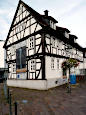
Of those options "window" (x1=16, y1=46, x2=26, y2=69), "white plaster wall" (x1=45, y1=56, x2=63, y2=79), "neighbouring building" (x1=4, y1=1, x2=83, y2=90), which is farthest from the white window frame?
"white plaster wall" (x1=45, y1=56, x2=63, y2=79)

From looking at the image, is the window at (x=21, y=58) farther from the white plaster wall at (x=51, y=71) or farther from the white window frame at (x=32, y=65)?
the white plaster wall at (x=51, y=71)

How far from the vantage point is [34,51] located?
15.7m

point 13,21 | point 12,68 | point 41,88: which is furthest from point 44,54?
point 13,21

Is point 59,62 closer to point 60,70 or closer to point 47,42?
point 60,70

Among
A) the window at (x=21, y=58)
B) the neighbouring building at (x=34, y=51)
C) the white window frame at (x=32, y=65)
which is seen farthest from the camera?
the window at (x=21, y=58)

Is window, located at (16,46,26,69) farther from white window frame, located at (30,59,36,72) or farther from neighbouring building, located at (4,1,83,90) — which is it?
white window frame, located at (30,59,36,72)

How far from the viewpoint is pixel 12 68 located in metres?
20.0

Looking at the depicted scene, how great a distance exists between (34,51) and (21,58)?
3.16 metres

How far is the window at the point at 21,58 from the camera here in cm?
1735

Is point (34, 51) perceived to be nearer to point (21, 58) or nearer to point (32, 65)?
point (32, 65)

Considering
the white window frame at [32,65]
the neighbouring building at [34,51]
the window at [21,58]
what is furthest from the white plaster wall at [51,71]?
the window at [21,58]

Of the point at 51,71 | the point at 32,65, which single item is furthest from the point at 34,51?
the point at 51,71

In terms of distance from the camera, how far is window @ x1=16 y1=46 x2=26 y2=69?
56.9ft

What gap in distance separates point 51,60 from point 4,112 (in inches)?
401
